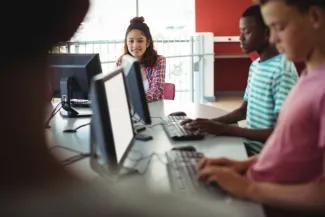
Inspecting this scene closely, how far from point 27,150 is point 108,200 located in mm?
91

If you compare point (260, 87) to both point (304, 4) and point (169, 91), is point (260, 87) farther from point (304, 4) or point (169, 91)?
point (169, 91)

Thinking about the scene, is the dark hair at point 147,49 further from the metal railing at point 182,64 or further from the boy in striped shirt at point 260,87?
the metal railing at point 182,64

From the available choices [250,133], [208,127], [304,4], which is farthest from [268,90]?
[304,4]

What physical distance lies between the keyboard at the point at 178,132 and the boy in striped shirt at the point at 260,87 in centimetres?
4

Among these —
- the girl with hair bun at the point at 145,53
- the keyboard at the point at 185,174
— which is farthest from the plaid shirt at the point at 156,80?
the keyboard at the point at 185,174

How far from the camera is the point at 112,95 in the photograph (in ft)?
4.71

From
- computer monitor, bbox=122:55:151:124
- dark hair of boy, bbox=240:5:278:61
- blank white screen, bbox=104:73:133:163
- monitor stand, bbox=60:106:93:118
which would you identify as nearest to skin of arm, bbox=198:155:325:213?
blank white screen, bbox=104:73:133:163

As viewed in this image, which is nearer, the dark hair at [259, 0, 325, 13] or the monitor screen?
the dark hair at [259, 0, 325, 13]

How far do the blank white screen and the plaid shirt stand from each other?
60.6 inches

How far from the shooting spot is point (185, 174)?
1.46 m

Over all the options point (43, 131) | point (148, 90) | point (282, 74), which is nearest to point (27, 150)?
point (43, 131)

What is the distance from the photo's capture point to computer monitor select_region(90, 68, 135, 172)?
1246mm

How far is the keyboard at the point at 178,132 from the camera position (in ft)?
6.72

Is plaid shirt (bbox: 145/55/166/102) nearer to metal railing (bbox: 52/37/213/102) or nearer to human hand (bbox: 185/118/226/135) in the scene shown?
human hand (bbox: 185/118/226/135)
